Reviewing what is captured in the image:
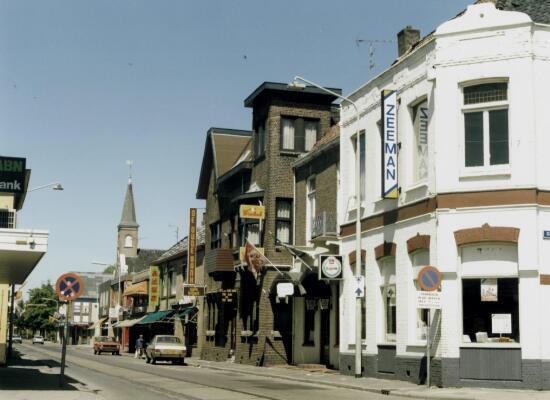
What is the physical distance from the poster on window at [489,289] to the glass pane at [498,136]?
3130mm

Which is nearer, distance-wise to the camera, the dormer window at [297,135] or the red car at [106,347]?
the dormer window at [297,135]

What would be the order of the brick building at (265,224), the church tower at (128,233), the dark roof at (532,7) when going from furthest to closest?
the church tower at (128,233)
the brick building at (265,224)
the dark roof at (532,7)

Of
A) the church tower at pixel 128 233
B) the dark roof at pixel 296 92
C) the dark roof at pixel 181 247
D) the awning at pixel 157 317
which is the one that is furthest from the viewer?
the church tower at pixel 128 233

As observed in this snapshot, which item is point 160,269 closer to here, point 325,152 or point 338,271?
point 325,152

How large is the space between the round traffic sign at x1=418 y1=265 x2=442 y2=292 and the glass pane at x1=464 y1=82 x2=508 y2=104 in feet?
16.4

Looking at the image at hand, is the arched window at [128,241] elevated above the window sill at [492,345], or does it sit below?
above

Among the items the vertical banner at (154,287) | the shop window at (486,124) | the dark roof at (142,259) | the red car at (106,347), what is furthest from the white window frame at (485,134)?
the dark roof at (142,259)

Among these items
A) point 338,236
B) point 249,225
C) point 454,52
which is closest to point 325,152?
point 338,236

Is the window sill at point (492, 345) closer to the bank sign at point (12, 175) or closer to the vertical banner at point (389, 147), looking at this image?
the vertical banner at point (389, 147)

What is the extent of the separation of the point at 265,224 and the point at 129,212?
263 ft

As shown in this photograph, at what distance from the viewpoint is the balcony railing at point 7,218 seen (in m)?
31.7

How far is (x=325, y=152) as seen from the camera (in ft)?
109

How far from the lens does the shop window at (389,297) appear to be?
987 inches

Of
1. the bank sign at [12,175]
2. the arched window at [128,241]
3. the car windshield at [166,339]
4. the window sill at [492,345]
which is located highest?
the arched window at [128,241]
